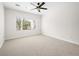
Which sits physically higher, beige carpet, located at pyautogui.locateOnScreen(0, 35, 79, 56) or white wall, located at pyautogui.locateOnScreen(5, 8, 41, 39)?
white wall, located at pyautogui.locateOnScreen(5, 8, 41, 39)

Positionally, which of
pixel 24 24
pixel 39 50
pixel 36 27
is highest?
pixel 24 24

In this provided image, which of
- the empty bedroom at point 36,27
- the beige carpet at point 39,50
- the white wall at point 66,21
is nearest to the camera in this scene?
the beige carpet at point 39,50

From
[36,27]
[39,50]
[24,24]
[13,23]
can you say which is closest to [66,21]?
[39,50]

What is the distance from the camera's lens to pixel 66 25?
403cm

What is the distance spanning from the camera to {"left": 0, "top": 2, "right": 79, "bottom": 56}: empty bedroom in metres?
2.98

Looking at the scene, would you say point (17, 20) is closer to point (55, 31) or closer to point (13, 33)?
point (13, 33)

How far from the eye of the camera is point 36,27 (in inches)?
266

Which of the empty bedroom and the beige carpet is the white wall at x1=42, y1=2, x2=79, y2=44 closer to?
the empty bedroom

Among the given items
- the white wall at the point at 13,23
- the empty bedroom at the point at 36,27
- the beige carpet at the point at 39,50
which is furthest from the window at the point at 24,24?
the beige carpet at the point at 39,50

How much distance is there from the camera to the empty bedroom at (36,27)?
298 cm

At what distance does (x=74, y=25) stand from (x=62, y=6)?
1.61 m

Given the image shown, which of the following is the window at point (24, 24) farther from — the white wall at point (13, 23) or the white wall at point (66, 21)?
the white wall at point (66, 21)

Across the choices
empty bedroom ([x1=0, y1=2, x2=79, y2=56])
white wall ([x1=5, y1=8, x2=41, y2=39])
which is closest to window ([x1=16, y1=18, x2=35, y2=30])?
empty bedroom ([x1=0, y1=2, x2=79, y2=56])

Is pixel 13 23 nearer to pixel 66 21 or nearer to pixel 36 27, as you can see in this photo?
pixel 36 27
